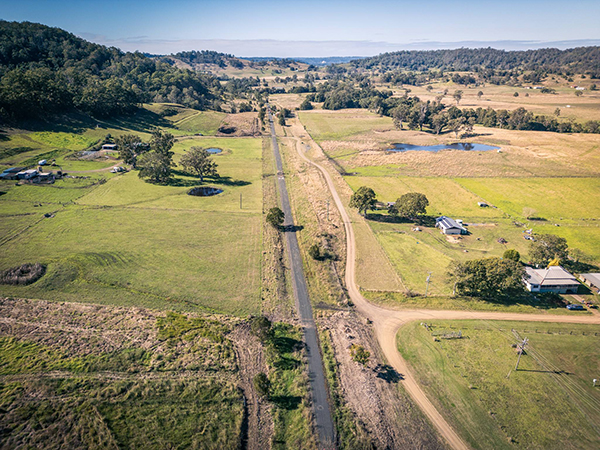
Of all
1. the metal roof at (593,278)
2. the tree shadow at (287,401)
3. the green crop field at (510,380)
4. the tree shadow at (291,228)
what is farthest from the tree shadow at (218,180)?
the metal roof at (593,278)

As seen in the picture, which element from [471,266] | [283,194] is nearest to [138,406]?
[471,266]

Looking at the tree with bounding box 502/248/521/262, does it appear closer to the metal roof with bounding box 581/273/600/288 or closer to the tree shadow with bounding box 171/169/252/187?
the metal roof with bounding box 581/273/600/288

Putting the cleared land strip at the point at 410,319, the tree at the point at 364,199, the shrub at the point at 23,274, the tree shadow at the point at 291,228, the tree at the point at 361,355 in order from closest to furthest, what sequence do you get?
the cleared land strip at the point at 410,319 → the tree at the point at 361,355 → the shrub at the point at 23,274 → the tree shadow at the point at 291,228 → the tree at the point at 364,199

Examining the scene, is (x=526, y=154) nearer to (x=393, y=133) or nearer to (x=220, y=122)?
(x=393, y=133)

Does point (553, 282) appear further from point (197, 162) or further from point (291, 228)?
point (197, 162)

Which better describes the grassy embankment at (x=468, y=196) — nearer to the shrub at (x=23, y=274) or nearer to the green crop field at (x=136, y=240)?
the green crop field at (x=136, y=240)
